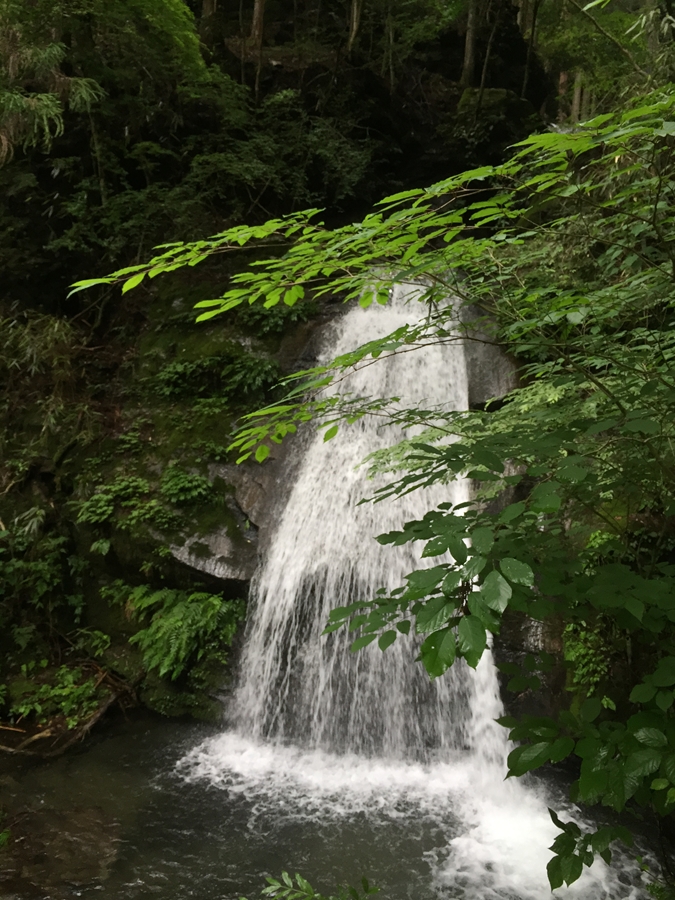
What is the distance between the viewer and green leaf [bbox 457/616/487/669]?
3.47 feet

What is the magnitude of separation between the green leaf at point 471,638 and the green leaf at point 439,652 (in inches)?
0.9

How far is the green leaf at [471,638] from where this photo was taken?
106cm

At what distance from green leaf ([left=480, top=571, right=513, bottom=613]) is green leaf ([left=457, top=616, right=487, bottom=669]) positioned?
0.05 meters

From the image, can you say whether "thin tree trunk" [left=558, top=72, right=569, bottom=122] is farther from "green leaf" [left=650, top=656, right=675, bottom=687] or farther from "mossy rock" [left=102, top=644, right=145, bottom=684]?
"green leaf" [left=650, top=656, right=675, bottom=687]

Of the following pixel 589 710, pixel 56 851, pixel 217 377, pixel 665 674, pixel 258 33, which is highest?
pixel 258 33

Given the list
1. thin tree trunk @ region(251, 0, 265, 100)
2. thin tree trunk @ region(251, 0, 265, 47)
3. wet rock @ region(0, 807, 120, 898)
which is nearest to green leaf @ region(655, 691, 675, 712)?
wet rock @ region(0, 807, 120, 898)

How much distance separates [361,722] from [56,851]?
2482mm

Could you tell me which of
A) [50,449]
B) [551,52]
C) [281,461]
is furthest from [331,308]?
[551,52]

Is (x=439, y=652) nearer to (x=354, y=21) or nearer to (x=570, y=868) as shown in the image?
(x=570, y=868)

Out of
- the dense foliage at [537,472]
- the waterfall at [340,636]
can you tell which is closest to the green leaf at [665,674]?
the dense foliage at [537,472]

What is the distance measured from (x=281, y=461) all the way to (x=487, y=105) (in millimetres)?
8915

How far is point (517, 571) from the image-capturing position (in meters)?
1.16

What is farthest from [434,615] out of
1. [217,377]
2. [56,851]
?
[217,377]

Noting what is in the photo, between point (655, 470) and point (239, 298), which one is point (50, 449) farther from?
point (655, 470)
